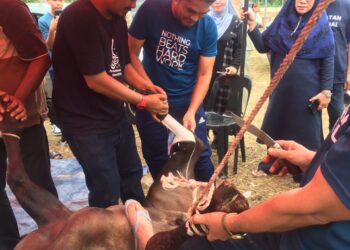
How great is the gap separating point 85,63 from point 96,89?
0.54ft

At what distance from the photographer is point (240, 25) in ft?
13.8

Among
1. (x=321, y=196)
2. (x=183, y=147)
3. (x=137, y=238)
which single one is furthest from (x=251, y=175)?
(x=321, y=196)

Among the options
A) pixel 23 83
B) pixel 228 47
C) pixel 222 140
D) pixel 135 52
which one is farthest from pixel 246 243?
pixel 228 47

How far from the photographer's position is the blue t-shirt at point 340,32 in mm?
3906

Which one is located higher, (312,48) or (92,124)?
(312,48)

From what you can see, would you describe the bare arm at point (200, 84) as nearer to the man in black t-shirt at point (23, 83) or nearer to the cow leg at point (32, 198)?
the man in black t-shirt at point (23, 83)

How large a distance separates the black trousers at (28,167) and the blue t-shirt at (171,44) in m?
0.89

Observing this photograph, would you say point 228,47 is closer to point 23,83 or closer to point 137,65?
point 137,65

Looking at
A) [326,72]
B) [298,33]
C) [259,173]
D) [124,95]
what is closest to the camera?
[124,95]

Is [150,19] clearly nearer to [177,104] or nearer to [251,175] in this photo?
[177,104]

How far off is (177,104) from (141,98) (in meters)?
0.60

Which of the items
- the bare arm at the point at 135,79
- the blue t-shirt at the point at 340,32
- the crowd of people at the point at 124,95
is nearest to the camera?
the crowd of people at the point at 124,95

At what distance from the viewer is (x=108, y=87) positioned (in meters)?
2.07

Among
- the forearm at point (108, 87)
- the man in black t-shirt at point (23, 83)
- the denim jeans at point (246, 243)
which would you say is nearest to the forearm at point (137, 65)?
the forearm at point (108, 87)
